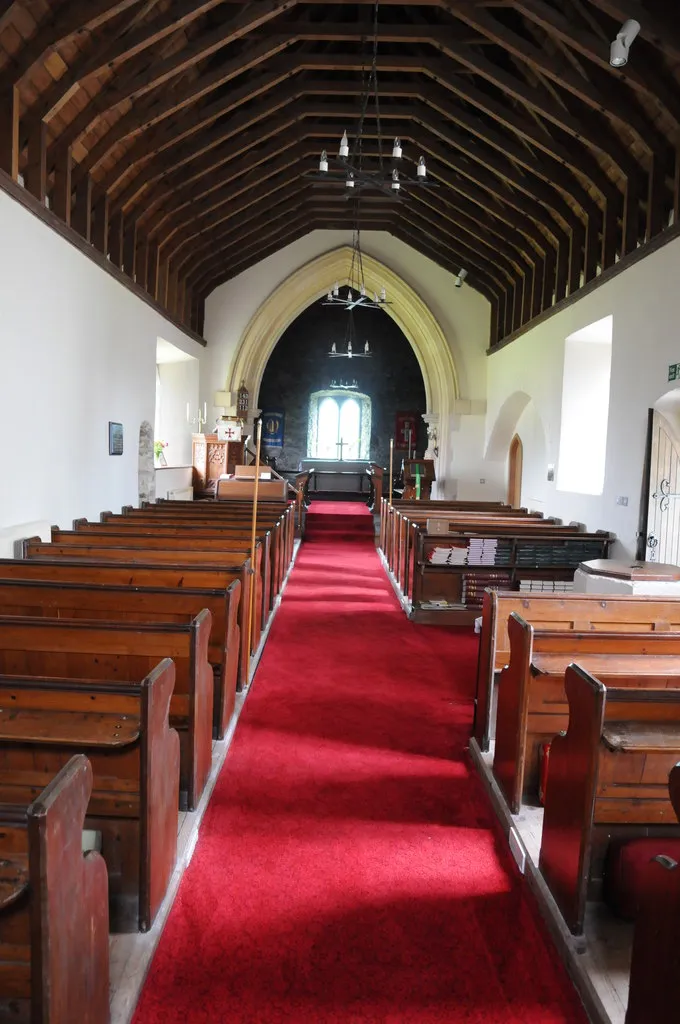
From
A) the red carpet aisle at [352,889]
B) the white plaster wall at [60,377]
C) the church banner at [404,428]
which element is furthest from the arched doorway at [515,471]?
the red carpet aisle at [352,889]

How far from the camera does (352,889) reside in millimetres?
2141

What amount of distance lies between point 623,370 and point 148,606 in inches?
196

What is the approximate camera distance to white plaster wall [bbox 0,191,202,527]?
4.70 m

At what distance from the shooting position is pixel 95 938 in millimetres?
1400

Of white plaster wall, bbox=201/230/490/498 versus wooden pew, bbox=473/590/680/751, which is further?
white plaster wall, bbox=201/230/490/498

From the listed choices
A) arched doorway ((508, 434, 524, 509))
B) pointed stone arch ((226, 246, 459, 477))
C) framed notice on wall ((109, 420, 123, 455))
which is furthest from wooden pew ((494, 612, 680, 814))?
pointed stone arch ((226, 246, 459, 477))

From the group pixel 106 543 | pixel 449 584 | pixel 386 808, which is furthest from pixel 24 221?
pixel 386 808

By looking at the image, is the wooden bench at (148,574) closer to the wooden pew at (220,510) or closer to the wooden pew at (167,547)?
the wooden pew at (167,547)

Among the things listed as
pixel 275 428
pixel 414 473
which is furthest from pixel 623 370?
pixel 275 428

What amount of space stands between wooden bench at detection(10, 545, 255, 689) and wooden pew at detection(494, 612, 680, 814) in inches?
55.2

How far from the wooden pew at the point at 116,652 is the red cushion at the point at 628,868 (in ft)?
4.41

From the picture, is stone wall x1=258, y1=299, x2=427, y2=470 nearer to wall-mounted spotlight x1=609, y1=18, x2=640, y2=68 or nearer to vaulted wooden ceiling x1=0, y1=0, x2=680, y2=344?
vaulted wooden ceiling x1=0, y1=0, x2=680, y2=344

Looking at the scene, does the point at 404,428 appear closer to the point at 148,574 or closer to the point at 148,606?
the point at 148,574

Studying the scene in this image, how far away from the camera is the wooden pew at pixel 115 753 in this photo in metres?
1.78
